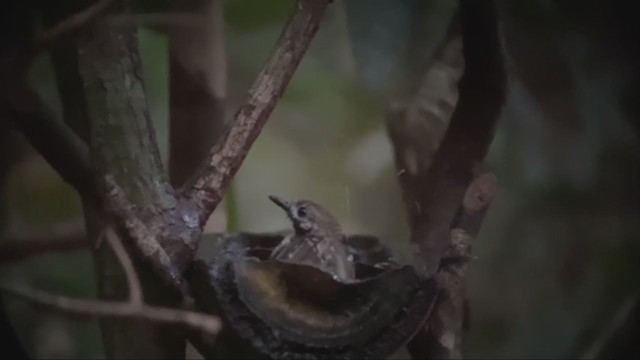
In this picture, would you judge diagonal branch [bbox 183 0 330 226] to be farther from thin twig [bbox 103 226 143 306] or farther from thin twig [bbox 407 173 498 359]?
thin twig [bbox 407 173 498 359]

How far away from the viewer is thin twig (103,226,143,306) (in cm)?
79

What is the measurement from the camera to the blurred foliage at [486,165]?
0.81 meters

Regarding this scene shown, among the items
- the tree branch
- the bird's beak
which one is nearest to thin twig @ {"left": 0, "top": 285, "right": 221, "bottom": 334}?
the tree branch

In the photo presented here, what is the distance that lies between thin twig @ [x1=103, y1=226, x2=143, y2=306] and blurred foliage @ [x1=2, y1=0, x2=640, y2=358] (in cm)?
3

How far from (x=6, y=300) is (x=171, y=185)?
161 mm

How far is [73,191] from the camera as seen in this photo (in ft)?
2.63

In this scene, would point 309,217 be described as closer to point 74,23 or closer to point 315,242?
point 315,242

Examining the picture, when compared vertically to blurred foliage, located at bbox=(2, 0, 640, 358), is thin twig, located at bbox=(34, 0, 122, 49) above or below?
above

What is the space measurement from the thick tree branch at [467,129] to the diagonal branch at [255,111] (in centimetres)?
13

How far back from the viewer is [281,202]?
31.8 inches

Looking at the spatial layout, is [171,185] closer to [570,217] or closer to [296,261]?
[296,261]

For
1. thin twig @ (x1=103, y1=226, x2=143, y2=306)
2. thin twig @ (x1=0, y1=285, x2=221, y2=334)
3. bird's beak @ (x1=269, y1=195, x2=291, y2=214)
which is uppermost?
bird's beak @ (x1=269, y1=195, x2=291, y2=214)

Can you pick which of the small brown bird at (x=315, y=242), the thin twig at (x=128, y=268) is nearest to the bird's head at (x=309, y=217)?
the small brown bird at (x=315, y=242)

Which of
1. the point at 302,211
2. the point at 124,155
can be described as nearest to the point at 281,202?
the point at 302,211
